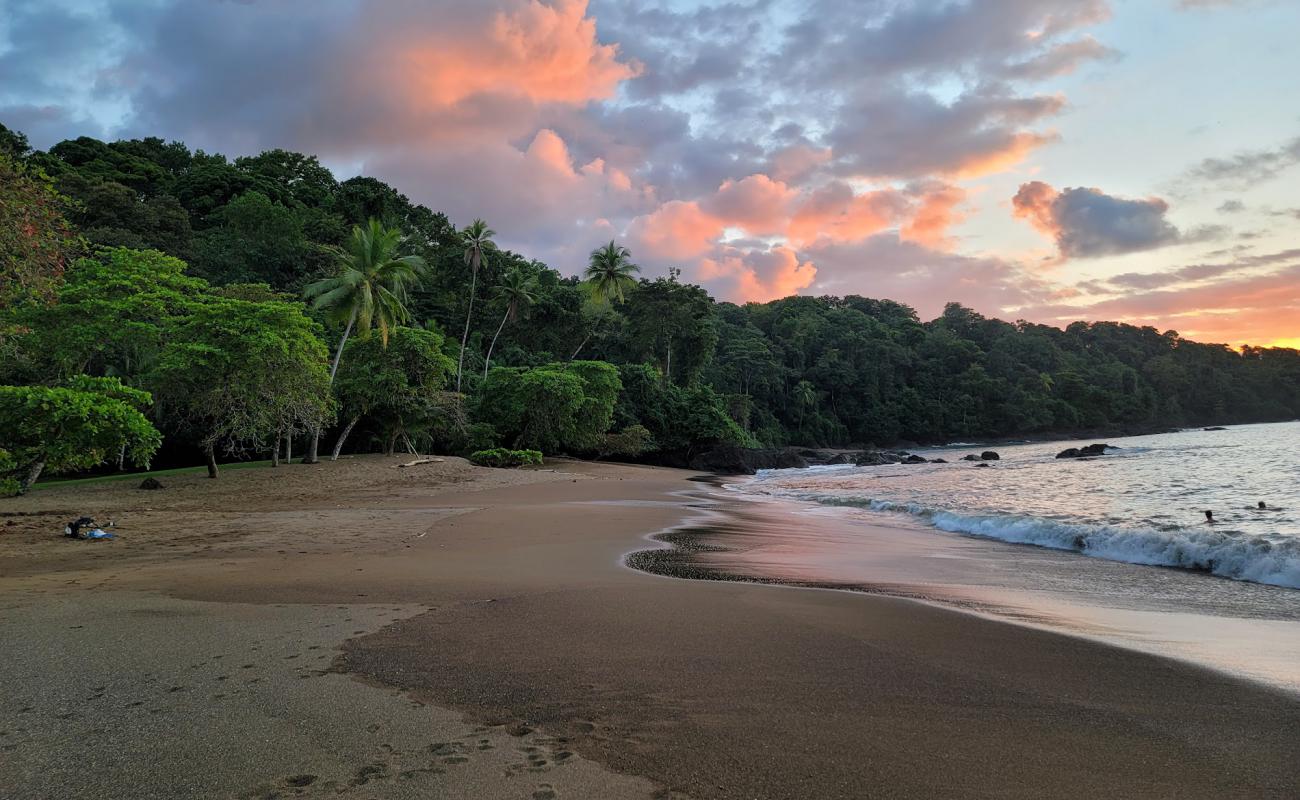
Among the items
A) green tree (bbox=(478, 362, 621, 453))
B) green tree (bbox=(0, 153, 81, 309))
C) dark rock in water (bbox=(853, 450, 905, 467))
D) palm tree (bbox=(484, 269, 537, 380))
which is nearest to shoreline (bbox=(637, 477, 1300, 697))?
green tree (bbox=(0, 153, 81, 309))

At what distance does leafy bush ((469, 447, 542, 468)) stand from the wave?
74.6 ft

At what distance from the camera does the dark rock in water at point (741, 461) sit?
45031mm

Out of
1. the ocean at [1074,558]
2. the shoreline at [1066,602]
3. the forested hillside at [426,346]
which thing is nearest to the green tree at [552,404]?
the forested hillside at [426,346]

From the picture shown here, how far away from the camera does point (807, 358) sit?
87.0 m

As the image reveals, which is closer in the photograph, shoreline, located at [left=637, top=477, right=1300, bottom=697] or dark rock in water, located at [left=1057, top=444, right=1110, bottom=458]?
shoreline, located at [left=637, top=477, right=1300, bottom=697]

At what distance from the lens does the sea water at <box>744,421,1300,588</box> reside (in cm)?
910

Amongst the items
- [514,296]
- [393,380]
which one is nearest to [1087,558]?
[393,380]

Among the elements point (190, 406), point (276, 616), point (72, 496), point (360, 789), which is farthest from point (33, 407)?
point (360, 789)

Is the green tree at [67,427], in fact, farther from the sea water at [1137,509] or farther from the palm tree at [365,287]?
the sea water at [1137,509]

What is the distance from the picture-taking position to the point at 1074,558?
33.0ft

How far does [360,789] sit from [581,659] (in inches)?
70.6

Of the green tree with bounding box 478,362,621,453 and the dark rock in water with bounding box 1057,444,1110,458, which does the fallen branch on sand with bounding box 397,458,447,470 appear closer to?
the green tree with bounding box 478,362,621,453

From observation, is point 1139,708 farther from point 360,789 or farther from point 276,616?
point 276,616

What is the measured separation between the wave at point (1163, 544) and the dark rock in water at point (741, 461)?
3105 cm
